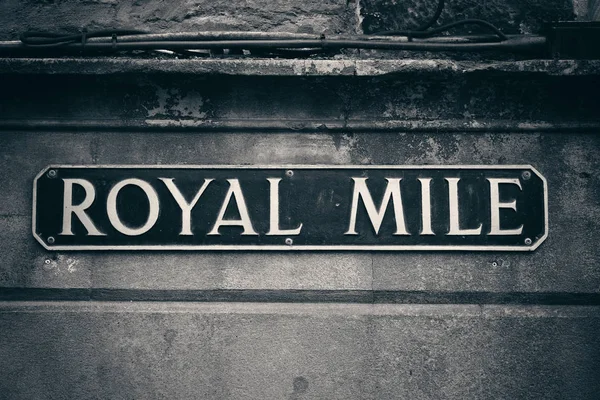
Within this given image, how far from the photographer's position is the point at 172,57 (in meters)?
2.92

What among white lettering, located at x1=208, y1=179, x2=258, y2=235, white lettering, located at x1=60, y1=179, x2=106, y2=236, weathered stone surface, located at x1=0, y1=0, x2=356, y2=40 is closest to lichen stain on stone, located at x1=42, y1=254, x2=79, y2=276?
white lettering, located at x1=60, y1=179, x2=106, y2=236

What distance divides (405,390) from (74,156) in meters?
2.06

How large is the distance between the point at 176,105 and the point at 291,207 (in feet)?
2.62

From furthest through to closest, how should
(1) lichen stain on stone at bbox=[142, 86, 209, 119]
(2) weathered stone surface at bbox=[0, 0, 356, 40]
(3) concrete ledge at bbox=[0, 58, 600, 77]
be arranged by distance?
1. (2) weathered stone surface at bbox=[0, 0, 356, 40]
2. (1) lichen stain on stone at bbox=[142, 86, 209, 119]
3. (3) concrete ledge at bbox=[0, 58, 600, 77]

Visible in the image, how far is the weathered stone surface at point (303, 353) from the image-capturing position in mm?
2676

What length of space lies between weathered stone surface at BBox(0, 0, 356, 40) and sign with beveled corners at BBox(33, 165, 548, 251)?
0.82 m

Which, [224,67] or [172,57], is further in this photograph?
[172,57]

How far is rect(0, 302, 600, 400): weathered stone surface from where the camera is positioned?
2676 millimetres

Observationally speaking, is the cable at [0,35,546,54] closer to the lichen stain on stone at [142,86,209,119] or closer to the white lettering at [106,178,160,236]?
the lichen stain on stone at [142,86,209,119]

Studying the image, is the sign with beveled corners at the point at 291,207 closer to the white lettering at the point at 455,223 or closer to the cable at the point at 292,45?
the white lettering at the point at 455,223

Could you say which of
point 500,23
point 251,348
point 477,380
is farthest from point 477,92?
point 251,348

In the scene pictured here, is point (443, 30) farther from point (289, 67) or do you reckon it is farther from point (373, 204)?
point (373, 204)

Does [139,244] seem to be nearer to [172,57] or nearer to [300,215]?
[300,215]

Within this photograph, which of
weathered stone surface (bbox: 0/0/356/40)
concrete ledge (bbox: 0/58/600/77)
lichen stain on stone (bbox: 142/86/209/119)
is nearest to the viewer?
concrete ledge (bbox: 0/58/600/77)
